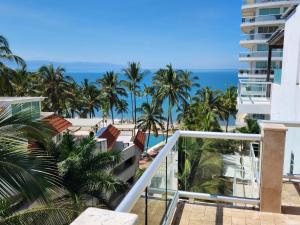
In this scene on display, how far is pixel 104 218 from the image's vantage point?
60.1 inches

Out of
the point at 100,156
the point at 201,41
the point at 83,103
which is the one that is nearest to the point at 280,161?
the point at 100,156

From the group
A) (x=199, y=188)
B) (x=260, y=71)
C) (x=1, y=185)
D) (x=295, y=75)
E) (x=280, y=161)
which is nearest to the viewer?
(x=280, y=161)

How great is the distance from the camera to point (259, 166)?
13.8ft

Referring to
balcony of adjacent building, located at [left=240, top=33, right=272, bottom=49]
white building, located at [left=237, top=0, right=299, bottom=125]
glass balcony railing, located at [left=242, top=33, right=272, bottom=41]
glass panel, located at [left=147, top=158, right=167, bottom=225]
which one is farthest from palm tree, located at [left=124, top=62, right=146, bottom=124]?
glass panel, located at [left=147, top=158, right=167, bottom=225]

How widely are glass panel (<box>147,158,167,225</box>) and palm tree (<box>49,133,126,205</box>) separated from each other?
718 centimetres

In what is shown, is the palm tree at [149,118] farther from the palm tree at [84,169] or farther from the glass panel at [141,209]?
the glass panel at [141,209]

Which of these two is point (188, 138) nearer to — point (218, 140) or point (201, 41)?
point (218, 140)

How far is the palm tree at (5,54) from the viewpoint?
19395 mm

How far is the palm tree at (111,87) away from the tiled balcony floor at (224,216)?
42.6 meters

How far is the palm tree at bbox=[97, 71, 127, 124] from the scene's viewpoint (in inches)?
1828

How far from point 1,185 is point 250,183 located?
3.59 m

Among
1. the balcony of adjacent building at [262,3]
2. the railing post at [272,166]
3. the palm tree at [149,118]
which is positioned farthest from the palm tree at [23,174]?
the balcony of adjacent building at [262,3]

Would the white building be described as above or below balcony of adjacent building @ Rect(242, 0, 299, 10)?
below

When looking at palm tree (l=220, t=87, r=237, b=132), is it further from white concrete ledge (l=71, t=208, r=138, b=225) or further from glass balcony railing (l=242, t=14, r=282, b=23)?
white concrete ledge (l=71, t=208, r=138, b=225)
